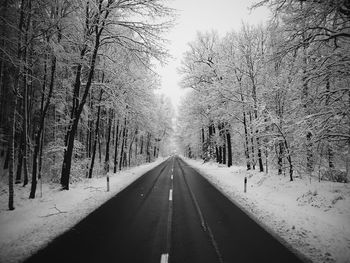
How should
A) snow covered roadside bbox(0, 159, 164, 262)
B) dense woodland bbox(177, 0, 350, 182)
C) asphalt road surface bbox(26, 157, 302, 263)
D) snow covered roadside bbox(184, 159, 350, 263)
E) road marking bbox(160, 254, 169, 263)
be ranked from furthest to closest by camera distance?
dense woodland bbox(177, 0, 350, 182)
snow covered roadside bbox(184, 159, 350, 263)
snow covered roadside bbox(0, 159, 164, 262)
asphalt road surface bbox(26, 157, 302, 263)
road marking bbox(160, 254, 169, 263)

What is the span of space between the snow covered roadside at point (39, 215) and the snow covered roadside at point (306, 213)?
22.8 ft

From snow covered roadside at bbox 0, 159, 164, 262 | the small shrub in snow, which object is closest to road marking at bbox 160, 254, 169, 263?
snow covered roadside at bbox 0, 159, 164, 262

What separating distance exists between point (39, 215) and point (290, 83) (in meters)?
13.2

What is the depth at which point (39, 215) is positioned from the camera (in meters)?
7.78

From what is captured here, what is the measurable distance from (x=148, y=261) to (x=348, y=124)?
26.9 ft

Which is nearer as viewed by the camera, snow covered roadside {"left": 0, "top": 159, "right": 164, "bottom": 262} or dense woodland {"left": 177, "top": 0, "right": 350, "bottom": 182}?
snow covered roadside {"left": 0, "top": 159, "right": 164, "bottom": 262}

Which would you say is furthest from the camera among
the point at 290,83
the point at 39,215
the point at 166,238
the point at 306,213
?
the point at 290,83

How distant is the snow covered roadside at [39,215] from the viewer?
5422 millimetres

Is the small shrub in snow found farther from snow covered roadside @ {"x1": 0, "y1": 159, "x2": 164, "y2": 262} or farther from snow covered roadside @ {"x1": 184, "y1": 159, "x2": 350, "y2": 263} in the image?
snow covered roadside @ {"x1": 0, "y1": 159, "x2": 164, "y2": 262}

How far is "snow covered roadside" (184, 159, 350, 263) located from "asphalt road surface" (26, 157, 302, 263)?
2.41 ft

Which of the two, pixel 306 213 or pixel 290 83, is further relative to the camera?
pixel 290 83

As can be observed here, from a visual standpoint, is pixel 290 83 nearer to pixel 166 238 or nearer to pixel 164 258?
pixel 166 238

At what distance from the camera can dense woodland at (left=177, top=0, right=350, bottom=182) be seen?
23.7ft

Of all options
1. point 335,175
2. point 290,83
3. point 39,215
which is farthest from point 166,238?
point 335,175
